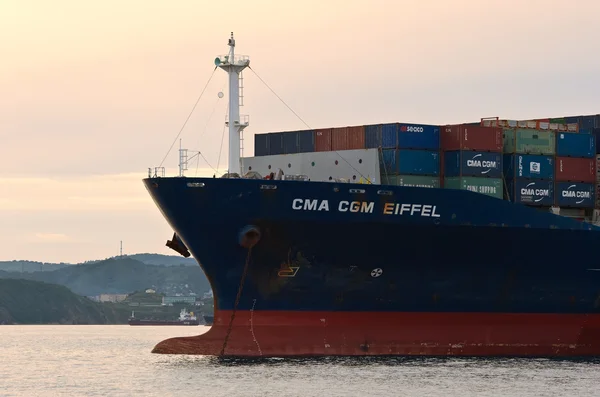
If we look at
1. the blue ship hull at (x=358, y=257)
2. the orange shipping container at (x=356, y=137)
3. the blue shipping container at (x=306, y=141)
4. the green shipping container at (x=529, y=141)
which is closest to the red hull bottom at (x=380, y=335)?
the blue ship hull at (x=358, y=257)

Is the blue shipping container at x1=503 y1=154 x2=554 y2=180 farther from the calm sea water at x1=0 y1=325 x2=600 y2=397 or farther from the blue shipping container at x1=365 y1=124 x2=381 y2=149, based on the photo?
the calm sea water at x1=0 y1=325 x2=600 y2=397

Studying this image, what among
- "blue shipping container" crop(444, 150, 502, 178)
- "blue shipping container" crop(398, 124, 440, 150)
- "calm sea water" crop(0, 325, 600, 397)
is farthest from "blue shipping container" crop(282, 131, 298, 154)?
"calm sea water" crop(0, 325, 600, 397)

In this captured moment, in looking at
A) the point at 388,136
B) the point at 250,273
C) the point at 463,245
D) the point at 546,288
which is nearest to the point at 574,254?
the point at 546,288

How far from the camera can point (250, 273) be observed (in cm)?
4869

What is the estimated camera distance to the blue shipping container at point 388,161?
5172 centimetres

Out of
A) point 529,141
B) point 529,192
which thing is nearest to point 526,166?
point 529,192

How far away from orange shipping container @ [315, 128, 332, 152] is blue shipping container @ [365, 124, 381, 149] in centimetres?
234

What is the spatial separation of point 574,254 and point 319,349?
510 inches

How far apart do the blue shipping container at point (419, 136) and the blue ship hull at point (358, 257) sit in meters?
3.02

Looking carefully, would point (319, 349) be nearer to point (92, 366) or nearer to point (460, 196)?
point (460, 196)

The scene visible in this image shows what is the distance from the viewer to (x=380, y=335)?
164ft

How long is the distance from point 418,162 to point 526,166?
18.9 feet

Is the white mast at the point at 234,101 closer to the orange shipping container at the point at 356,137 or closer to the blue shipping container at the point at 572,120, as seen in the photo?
the orange shipping container at the point at 356,137

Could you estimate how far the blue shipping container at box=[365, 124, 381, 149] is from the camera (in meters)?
52.5
